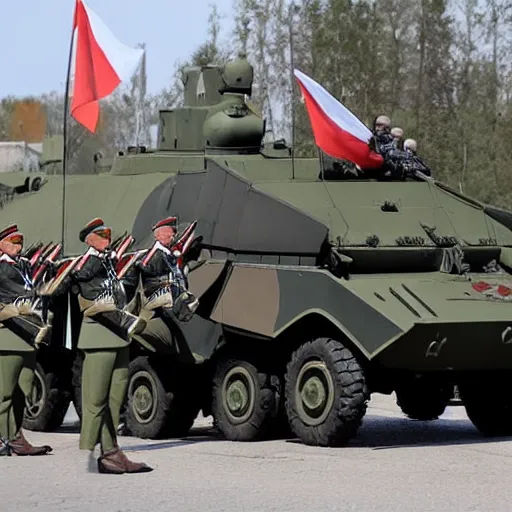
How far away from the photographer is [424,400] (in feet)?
52.3

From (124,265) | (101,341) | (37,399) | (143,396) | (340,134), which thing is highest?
(340,134)

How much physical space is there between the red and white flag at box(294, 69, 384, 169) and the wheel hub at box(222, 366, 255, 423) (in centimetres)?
236

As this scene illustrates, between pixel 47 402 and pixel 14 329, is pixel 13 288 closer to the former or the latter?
pixel 14 329

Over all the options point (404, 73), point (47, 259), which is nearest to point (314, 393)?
point (47, 259)

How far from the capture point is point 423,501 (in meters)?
9.81

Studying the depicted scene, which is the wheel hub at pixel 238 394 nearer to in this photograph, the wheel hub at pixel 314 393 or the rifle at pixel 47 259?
the wheel hub at pixel 314 393

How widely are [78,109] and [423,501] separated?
6.44 meters

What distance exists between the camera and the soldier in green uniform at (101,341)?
11.5 m

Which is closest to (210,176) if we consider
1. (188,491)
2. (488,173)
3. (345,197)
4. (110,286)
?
(345,197)

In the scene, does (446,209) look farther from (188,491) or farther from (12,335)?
(188,491)

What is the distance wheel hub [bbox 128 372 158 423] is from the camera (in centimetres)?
1474

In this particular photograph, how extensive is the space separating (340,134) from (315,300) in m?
2.52

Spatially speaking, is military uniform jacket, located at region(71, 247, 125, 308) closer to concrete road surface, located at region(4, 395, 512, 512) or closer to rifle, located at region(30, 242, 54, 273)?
concrete road surface, located at region(4, 395, 512, 512)

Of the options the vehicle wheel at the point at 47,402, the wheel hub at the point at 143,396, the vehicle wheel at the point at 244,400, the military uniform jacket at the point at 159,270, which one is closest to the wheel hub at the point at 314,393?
the vehicle wheel at the point at 244,400
